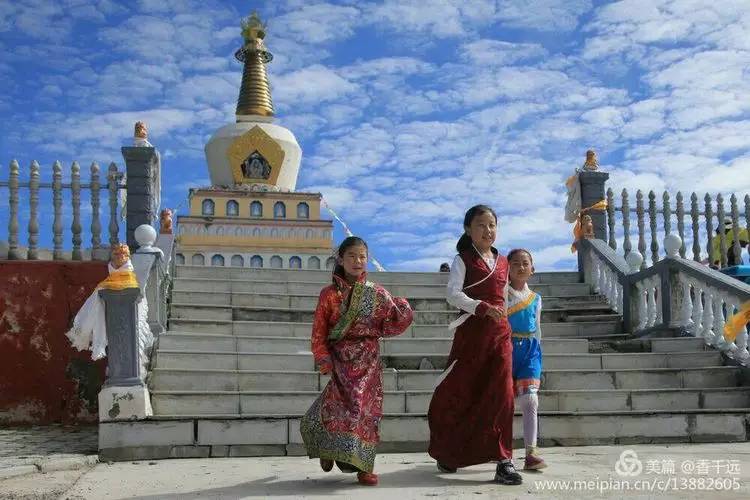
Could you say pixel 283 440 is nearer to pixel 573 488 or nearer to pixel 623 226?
pixel 573 488

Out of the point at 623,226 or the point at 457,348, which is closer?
the point at 457,348

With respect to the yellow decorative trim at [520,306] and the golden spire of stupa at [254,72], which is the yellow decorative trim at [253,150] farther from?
the yellow decorative trim at [520,306]

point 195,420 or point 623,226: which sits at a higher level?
point 623,226

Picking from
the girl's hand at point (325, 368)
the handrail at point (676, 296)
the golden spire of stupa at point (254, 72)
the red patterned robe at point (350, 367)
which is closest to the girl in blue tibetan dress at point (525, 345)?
the red patterned robe at point (350, 367)

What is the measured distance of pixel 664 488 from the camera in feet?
12.8

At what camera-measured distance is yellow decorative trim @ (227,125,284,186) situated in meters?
28.9

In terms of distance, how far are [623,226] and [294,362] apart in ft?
21.3

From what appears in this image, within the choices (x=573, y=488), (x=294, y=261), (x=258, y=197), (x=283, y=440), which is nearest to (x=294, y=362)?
(x=283, y=440)

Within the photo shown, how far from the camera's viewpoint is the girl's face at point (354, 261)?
4410mm

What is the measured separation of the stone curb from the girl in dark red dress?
2461mm

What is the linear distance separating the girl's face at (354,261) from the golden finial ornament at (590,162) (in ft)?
23.3

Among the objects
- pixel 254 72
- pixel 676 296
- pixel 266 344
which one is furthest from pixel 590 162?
pixel 254 72

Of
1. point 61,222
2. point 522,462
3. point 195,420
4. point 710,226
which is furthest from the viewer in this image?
point 710,226

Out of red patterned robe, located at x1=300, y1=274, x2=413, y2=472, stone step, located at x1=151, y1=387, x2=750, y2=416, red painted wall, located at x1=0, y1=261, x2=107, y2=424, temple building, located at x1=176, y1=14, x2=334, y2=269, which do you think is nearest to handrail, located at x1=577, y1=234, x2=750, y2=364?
stone step, located at x1=151, y1=387, x2=750, y2=416
